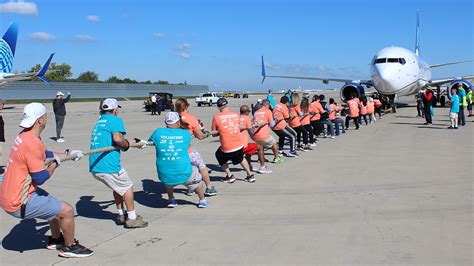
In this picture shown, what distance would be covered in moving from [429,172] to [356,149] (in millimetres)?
3824

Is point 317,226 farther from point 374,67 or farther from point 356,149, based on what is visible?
point 374,67

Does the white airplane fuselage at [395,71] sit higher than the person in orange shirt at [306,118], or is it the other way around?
the white airplane fuselage at [395,71]

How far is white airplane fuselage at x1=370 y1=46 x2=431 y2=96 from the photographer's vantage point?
85.0ft

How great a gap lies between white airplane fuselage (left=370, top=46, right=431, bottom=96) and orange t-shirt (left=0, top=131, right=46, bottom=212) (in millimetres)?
23818

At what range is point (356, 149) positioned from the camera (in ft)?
43.3

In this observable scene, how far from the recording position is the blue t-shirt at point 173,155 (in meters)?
6.45

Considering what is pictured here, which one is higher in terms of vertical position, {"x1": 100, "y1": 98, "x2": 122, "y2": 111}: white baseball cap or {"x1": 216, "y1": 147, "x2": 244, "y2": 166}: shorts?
{"x1": 100, "y1": 98, "x2": 122, "y2": 111}: white baseball cap

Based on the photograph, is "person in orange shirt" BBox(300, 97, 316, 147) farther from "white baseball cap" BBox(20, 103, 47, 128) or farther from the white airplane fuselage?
the white airplane fuselage

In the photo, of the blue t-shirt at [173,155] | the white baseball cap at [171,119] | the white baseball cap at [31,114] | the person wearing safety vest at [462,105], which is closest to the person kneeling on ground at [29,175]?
the white baseball cap at [31,114]

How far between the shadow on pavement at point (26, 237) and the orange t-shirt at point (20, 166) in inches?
40.7

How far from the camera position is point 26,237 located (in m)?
5.64

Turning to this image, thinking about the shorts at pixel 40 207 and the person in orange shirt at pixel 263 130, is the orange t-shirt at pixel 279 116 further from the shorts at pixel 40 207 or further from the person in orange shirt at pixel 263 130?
the shorts at pixel 40 207

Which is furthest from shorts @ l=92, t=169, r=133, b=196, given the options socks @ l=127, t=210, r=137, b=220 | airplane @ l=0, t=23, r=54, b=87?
airplane @ l=0, t=23, r=54, b=87

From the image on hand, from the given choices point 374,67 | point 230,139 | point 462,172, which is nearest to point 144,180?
point 230,139
